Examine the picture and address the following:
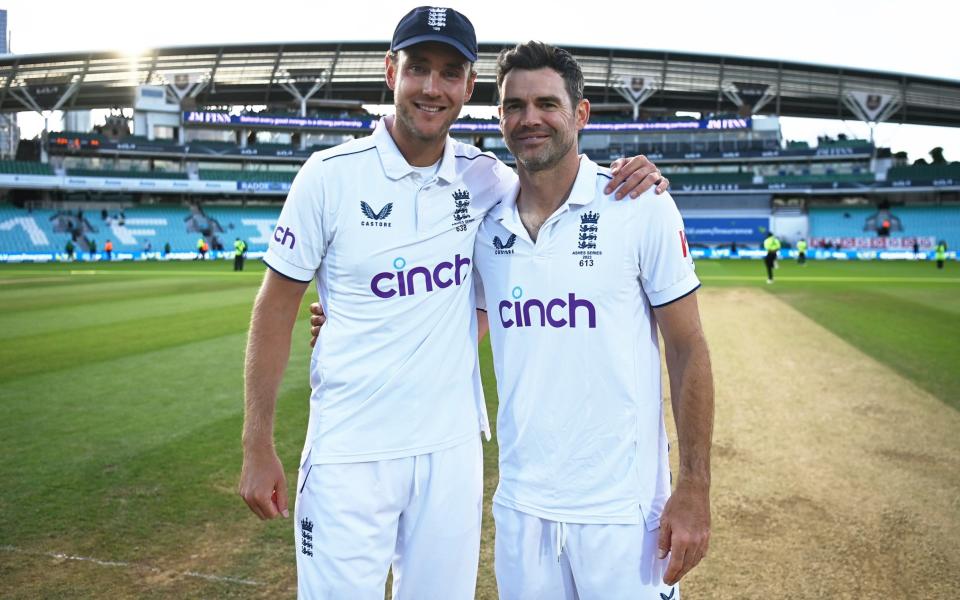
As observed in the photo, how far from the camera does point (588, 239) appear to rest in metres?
2.69

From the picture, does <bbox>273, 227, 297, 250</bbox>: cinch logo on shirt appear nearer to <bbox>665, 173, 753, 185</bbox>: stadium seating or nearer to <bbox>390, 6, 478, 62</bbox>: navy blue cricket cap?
<bbox>390, 6, 478, 62</bbox>: navy blue cricket cap

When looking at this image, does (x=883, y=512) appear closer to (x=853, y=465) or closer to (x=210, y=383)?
(x=853, y=465)

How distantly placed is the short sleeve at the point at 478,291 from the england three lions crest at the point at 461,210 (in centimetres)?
22

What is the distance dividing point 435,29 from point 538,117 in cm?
56

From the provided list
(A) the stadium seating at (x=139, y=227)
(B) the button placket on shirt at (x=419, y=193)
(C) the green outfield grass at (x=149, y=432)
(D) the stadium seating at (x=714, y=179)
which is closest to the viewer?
(B) the button placket on shirt at (x=419, y=193)

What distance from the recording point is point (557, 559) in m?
2.59

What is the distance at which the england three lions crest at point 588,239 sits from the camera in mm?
2668

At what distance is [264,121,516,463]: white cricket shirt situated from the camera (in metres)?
2.77

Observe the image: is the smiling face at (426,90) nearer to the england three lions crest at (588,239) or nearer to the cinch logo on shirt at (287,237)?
the cinch logo on shirt at (287,237)

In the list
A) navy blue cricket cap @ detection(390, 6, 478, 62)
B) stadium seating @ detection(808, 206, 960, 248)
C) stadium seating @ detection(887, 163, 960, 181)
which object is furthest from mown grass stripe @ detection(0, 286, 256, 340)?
stadium seating @ detection(887, 163, 960, 181)

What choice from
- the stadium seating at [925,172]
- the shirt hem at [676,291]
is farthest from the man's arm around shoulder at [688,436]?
the stadium seating at [925,172]

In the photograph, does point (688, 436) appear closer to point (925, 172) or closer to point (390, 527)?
point (390, 527)

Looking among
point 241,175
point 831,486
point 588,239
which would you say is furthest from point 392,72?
point 241,175

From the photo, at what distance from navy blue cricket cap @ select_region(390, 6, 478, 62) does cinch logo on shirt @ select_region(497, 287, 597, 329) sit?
104 centimetres
